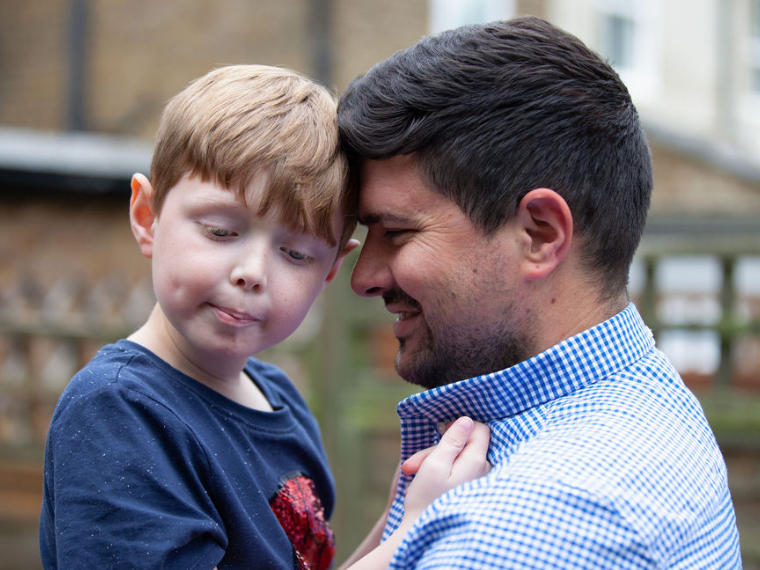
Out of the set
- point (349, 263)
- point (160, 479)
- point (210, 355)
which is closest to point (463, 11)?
point (349, 263)

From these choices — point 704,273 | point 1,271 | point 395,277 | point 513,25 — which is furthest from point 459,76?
point 704,273

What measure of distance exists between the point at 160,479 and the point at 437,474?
0.47 metres

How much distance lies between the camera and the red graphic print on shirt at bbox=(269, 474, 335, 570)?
1762 mm

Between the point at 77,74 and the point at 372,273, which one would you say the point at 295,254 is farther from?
the point at 77,74

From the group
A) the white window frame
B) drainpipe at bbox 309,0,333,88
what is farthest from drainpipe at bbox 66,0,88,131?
the white window frame

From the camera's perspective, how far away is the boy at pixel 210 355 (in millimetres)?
1416

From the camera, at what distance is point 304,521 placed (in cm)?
181

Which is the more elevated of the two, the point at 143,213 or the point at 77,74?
the point at 143,213

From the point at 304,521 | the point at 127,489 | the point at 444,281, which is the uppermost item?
the point at 444,281

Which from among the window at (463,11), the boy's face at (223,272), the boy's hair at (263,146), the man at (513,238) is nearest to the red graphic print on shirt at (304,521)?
the man at (513,238)

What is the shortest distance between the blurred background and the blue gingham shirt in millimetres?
2475

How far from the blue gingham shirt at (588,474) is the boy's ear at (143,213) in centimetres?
69

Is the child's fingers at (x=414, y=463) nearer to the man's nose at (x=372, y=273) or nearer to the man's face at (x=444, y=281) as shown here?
the man's face at (x=444, y=281)

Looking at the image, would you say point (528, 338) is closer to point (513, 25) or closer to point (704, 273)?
point (513, 25)
